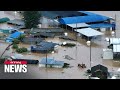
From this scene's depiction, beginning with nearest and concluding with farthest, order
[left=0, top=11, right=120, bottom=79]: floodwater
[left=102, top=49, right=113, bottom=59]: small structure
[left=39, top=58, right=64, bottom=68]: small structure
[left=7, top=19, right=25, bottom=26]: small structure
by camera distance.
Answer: [left=0, top=11, right=120, bottom=79]: floodwater < [left=39, top=58, right=64, bottom=68]: small structure < [left=102, top=49, right=113, bottom=59]: small structure < [left=7, top=19, right=25, bottom=26]: small structure

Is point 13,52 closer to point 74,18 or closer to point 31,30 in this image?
point 31,30

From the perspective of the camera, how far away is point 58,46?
440 cm

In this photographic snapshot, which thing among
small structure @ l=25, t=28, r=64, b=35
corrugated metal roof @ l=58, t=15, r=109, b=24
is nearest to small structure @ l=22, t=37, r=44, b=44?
small structure @ l=25, t=28, r=64, b=35

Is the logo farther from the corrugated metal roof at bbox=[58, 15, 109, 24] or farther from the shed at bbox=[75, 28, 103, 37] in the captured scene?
the corrugated metal roof at bbox=[58, 15, 109, 24]

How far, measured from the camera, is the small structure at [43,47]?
4.13 meters

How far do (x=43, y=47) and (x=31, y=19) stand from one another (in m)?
1.15

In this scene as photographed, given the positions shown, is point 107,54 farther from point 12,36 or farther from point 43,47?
point 12,36

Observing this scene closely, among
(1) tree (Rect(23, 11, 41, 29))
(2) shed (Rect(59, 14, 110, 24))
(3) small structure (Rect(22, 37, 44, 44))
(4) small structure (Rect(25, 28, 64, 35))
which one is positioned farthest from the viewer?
(2) shed (Rect(59, 14, 110, 24))

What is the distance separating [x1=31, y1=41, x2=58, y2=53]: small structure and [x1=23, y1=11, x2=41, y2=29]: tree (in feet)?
3.01

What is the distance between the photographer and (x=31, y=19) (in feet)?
17.2

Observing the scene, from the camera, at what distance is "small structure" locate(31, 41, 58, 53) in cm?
413

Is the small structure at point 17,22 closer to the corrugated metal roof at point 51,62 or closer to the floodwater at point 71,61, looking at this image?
the floodwater at point 71,61

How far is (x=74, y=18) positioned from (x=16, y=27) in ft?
3.43
